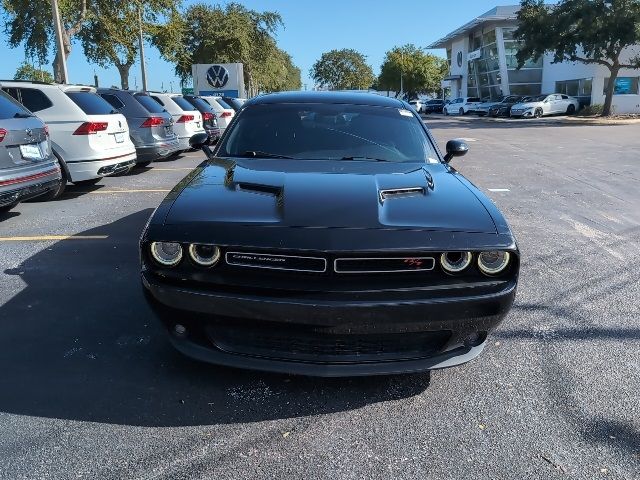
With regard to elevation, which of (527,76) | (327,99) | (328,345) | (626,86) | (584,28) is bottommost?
(328,345)

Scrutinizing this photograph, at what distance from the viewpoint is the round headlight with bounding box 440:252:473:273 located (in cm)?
282

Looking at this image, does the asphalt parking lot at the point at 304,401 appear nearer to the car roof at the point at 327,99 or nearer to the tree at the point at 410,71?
the car roof at the point at 327,99

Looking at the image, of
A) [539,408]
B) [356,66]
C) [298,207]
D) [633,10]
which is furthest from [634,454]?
[356,66]

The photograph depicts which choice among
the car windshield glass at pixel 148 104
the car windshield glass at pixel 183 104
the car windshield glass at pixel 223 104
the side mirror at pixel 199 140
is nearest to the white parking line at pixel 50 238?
the side mirror at pixel 199 140

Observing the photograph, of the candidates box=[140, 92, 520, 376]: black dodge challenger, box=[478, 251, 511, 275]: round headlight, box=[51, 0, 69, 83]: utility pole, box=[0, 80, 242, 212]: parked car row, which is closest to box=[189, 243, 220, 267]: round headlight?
box=[140, 92, 520, 376]: black dodge challenger

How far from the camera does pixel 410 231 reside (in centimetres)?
276

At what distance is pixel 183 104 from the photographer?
47.9 feet

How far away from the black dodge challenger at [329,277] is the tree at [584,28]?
31289 mm

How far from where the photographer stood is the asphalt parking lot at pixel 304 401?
8.31 ft

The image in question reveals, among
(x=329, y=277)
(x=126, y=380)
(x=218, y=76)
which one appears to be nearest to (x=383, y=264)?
(x=329, y=277)

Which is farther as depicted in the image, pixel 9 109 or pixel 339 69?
pixel 339 69

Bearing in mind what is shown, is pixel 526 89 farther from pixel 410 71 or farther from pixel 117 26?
pixel 117 26

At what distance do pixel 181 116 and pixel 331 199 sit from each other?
1159 cm

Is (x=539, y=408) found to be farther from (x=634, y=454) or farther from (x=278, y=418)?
(x=278, y=418)
